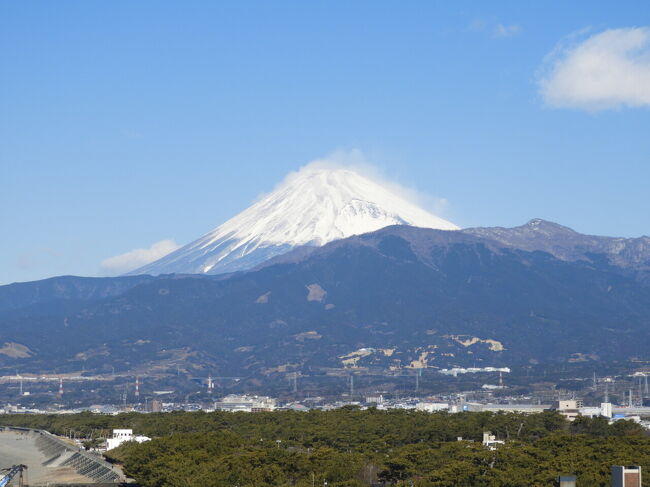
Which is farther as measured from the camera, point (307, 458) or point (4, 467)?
point (4, 467)

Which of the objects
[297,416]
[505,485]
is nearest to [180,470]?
[505,485]

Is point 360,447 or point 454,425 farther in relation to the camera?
point 454,425

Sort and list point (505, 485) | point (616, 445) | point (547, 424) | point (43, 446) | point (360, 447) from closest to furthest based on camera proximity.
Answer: point (505, 485) < point (616, 445) < point (360, 447) < point (547, 424) < point (43, 446)

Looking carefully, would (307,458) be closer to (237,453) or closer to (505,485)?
(237,453)

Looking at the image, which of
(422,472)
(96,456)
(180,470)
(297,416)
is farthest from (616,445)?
(297,416)

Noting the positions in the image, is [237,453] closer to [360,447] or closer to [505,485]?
[360,447]

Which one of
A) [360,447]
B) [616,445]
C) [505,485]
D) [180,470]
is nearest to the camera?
[505,485]
